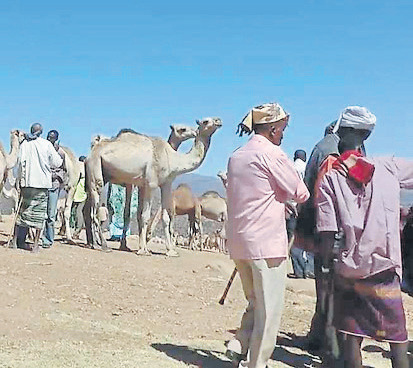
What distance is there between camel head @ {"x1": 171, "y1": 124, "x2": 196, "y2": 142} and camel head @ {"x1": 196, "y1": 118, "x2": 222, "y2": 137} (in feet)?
1.23

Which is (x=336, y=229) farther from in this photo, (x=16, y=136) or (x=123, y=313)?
(x=16, y=136)

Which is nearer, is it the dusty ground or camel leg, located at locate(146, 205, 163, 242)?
the dusty ground

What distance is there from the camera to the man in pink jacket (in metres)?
5.22

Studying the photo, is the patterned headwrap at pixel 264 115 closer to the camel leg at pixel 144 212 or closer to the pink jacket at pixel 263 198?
the pink jacket at pixel 263 198

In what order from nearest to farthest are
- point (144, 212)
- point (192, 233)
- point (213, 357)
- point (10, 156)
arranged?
point (213, 357) → point (10, 156) → point (144, 212) → point (192, 233)

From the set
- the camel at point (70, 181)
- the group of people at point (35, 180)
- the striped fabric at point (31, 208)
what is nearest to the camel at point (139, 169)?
the camel at point (70, 181)

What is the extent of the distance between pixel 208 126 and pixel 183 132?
2.40 ft

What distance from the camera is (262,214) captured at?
5.21 metres

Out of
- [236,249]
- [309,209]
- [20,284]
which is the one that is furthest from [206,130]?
[236,249]

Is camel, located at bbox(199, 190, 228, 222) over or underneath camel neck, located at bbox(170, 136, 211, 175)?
underneath

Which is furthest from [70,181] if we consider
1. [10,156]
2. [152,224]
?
[152,224]

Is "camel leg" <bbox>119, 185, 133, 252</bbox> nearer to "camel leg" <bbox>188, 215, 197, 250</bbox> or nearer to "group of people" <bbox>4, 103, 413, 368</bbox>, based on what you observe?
"camel leg" <bbox>188, 215, 197, 250</bbox>

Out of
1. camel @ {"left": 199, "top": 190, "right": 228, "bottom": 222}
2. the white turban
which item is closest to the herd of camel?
camel @ {"left": 199, "top": 190, "right": 228, "bottom": 222}

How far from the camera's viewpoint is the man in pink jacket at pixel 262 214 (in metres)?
5.22
